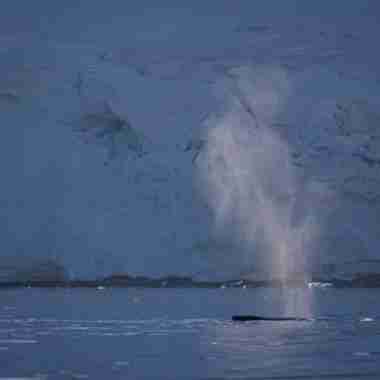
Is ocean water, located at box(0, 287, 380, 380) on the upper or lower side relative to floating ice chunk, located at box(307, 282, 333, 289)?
lower

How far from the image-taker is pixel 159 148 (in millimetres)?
31609

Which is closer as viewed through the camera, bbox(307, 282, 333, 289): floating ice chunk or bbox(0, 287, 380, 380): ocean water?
bbox(0, 287, 380, 380): ocean water

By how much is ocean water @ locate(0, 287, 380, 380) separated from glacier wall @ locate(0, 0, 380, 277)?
3315 millimetres

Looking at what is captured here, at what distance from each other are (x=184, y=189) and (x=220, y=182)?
113 cm

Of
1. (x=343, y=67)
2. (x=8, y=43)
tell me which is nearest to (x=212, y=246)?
(x=343, y=67)

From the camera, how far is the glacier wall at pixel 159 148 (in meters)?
30.6

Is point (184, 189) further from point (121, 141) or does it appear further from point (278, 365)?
point (278, 365)

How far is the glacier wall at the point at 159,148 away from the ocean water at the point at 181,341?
3.32 meters

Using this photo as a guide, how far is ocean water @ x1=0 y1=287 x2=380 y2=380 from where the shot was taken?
40.5 feet

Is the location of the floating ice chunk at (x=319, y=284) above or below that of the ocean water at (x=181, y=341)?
above

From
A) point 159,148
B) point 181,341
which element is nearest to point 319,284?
point 159,148

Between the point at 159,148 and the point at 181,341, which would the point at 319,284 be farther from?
the point at 181,341

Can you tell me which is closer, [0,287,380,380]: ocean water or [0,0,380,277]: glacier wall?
[0,287,380,380]: ocean water

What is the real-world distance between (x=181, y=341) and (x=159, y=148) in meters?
16.1
